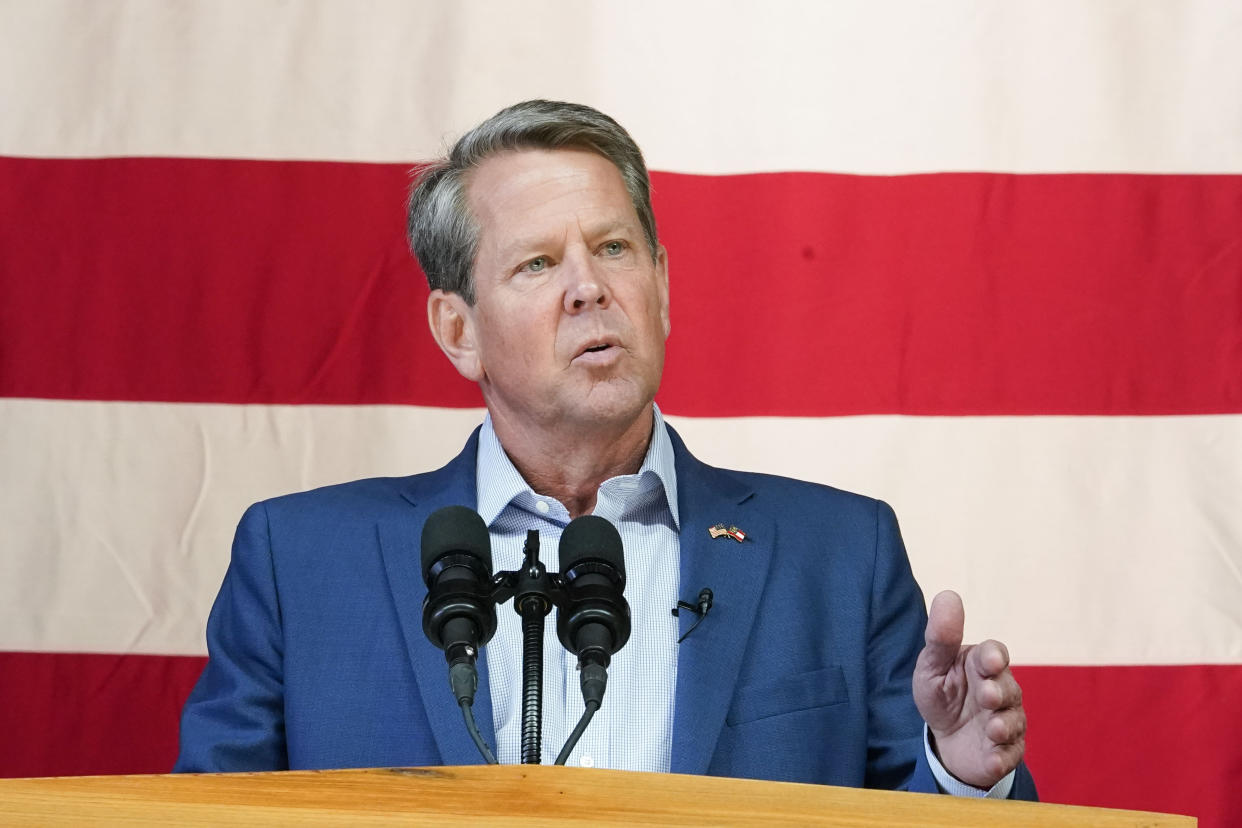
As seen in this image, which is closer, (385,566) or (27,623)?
(385,566)

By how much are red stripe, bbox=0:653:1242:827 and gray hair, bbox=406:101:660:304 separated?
2.90 ft

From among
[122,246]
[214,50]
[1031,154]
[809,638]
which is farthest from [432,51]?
[809,638]

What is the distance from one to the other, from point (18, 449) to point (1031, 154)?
72.1 inches

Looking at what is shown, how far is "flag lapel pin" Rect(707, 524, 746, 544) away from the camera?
6.15 feet

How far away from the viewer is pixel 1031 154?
2518 mm

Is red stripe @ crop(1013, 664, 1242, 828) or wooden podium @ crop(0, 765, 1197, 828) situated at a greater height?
red stripe @ crop(1013, 664, 1242, 828)

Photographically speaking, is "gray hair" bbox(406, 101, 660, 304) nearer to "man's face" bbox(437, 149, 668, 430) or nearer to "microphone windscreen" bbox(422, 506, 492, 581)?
"man's face" bbox(437, 149, 668, 430)

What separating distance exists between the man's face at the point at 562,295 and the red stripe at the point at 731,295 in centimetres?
51

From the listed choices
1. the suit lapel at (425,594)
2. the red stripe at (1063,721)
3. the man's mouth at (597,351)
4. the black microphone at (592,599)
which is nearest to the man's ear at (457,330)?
the suit lapel at (425,594)

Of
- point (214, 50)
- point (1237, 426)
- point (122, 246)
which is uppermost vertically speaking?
point (214, 50)

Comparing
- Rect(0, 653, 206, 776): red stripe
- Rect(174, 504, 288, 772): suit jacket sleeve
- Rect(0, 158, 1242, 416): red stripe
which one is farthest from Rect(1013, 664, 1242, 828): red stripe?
Rect(0, 653, 206, 776): red stripe

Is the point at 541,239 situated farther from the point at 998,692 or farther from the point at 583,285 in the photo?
the point at 998,692

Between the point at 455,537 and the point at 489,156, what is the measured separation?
0.97 meters

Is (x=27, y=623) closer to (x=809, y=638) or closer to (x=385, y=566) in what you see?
(x=385, y=566)
